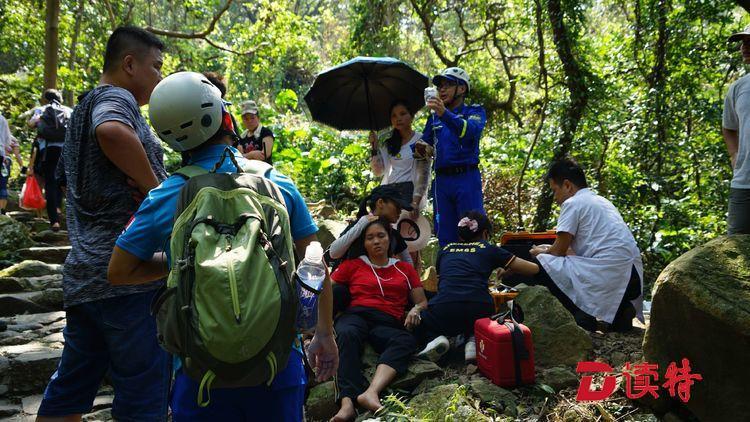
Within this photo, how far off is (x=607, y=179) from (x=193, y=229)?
294 inches

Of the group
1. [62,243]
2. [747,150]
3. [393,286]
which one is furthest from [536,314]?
[62,243]

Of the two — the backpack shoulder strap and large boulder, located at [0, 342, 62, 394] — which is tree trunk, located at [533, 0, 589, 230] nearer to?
large boulder, located at [0, 342, 62, 394]

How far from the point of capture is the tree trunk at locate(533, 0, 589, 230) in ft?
24.3

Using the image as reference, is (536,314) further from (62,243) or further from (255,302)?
(62,243)

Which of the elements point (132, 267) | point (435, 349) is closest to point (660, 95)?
point (435, 349)

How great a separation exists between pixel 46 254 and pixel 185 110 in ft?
21.4

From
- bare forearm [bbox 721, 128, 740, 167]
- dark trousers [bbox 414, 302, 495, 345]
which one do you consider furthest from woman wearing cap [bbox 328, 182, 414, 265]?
bare forearm [bbox 721, 128, 740, 167]

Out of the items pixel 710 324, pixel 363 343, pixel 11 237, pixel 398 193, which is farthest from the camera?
pixel 11 237

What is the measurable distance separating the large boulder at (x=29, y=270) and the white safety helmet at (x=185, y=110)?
5.31m

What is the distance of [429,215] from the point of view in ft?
28.6

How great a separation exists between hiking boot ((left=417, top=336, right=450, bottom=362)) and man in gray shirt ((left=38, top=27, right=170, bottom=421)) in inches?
94.5

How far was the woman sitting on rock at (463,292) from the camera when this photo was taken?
4.42 metres

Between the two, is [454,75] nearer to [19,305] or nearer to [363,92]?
[363,92]

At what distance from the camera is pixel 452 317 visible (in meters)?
4.43
